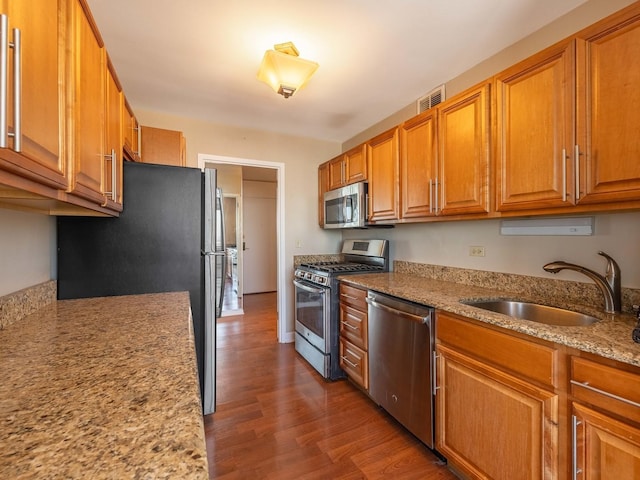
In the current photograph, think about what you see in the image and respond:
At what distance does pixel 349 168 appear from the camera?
10.1ft

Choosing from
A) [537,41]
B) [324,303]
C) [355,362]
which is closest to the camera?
[537,41]

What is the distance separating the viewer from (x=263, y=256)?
647 cm

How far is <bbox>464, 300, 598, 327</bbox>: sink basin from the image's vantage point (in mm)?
1436

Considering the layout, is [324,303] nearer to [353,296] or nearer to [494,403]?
[353,296]

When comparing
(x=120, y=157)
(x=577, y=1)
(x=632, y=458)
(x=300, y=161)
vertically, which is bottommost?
(x=632, y=458)

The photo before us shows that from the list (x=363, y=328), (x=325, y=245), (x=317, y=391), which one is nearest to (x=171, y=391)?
(x=363, y=328)

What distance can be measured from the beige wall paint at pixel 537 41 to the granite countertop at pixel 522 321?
4.90ft

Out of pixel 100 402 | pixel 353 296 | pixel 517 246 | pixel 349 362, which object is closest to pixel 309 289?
pixel 353 296

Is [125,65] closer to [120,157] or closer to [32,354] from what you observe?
[120,157]

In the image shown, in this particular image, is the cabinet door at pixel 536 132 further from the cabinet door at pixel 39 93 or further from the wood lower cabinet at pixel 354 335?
the cabinet door at pixel 39 93

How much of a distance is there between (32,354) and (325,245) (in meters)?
3.03

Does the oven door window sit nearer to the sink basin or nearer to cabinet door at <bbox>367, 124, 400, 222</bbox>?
cabinet door at <bbox>367, 124, 400, 222</bbox>

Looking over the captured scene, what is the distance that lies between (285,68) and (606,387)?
2.13m

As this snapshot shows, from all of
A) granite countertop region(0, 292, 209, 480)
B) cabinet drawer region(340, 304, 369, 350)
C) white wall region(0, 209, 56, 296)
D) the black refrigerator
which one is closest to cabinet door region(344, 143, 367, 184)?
cabinet drawer region(340, 304, 369, 350)
